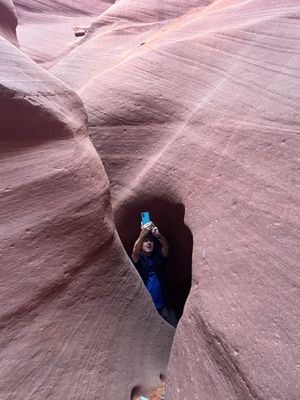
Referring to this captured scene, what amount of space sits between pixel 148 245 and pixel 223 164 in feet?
3.51

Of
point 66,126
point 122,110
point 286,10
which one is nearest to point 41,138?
point 66,126

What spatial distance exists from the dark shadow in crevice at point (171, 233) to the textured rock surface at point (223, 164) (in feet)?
0.28

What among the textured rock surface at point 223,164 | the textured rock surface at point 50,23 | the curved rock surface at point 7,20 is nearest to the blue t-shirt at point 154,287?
the textured rock surface at point 223,164

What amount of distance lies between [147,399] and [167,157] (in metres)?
1.85

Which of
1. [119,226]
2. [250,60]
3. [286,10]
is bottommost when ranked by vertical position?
[119,226]

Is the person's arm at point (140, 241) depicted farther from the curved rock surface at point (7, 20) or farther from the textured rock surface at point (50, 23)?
the textured rock surface at point (50, 23)

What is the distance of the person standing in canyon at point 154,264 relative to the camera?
3229 mm

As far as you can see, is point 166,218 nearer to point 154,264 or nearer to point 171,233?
point 171,233

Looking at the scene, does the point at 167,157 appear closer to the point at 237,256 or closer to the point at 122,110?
the point at 122,110

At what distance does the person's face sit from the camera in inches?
127

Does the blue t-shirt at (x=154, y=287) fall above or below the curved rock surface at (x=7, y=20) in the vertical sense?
below

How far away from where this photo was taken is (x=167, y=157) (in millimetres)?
3121

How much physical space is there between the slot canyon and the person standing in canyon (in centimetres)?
21

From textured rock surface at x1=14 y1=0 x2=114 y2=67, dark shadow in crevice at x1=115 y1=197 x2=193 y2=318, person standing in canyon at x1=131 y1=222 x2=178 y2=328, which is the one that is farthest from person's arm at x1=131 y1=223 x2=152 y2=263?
textured rock surface at x1=14 y1=0 x2=114 y2=67
